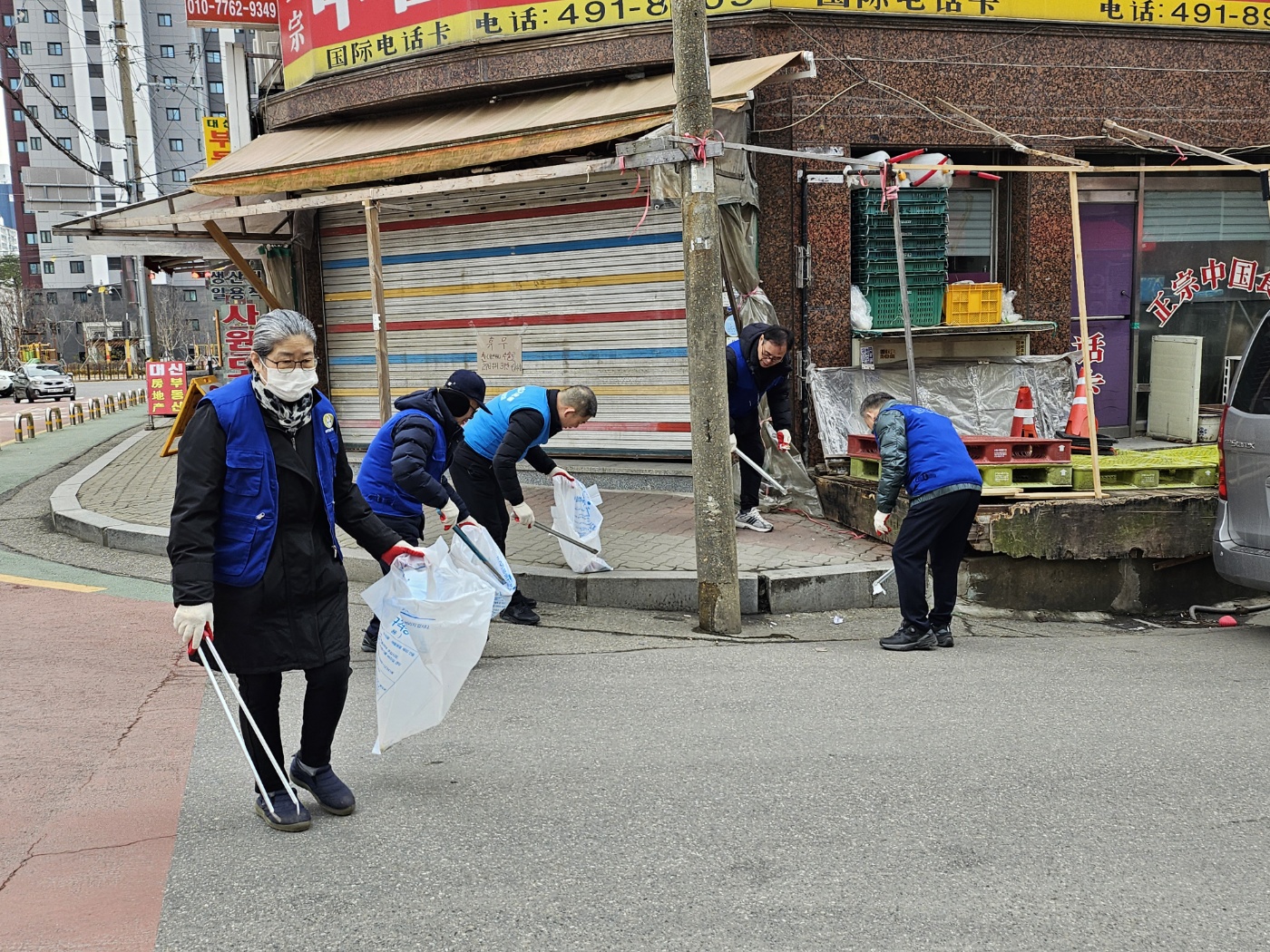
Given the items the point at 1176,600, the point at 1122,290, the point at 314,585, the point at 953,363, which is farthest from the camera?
the point at 1122,290

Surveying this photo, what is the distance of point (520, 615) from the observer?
22.3 feet

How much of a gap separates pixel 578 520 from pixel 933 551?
220 centimetres

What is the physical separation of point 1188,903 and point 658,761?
1.90m

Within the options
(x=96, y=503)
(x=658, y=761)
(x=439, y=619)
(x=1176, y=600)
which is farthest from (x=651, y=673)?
(x=96, y=503)

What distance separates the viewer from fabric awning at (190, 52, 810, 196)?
8516mm

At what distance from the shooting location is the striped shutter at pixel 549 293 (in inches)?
388

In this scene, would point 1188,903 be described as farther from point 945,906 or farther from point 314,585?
point 314,585

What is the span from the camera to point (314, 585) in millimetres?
3732

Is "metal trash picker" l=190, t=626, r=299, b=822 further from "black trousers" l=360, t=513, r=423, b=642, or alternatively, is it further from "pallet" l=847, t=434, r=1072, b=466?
"pallet" l=847, t=434, r=1072, b=466

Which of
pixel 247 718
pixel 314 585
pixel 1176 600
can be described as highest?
pixel 314 585

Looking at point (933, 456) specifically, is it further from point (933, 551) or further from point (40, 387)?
point (40, 387)

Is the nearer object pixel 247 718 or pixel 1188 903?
pixel 1188 903

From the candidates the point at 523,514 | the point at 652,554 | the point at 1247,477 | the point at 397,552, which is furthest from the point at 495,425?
the point at 1247,477

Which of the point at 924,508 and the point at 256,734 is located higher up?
the point at 924,508
